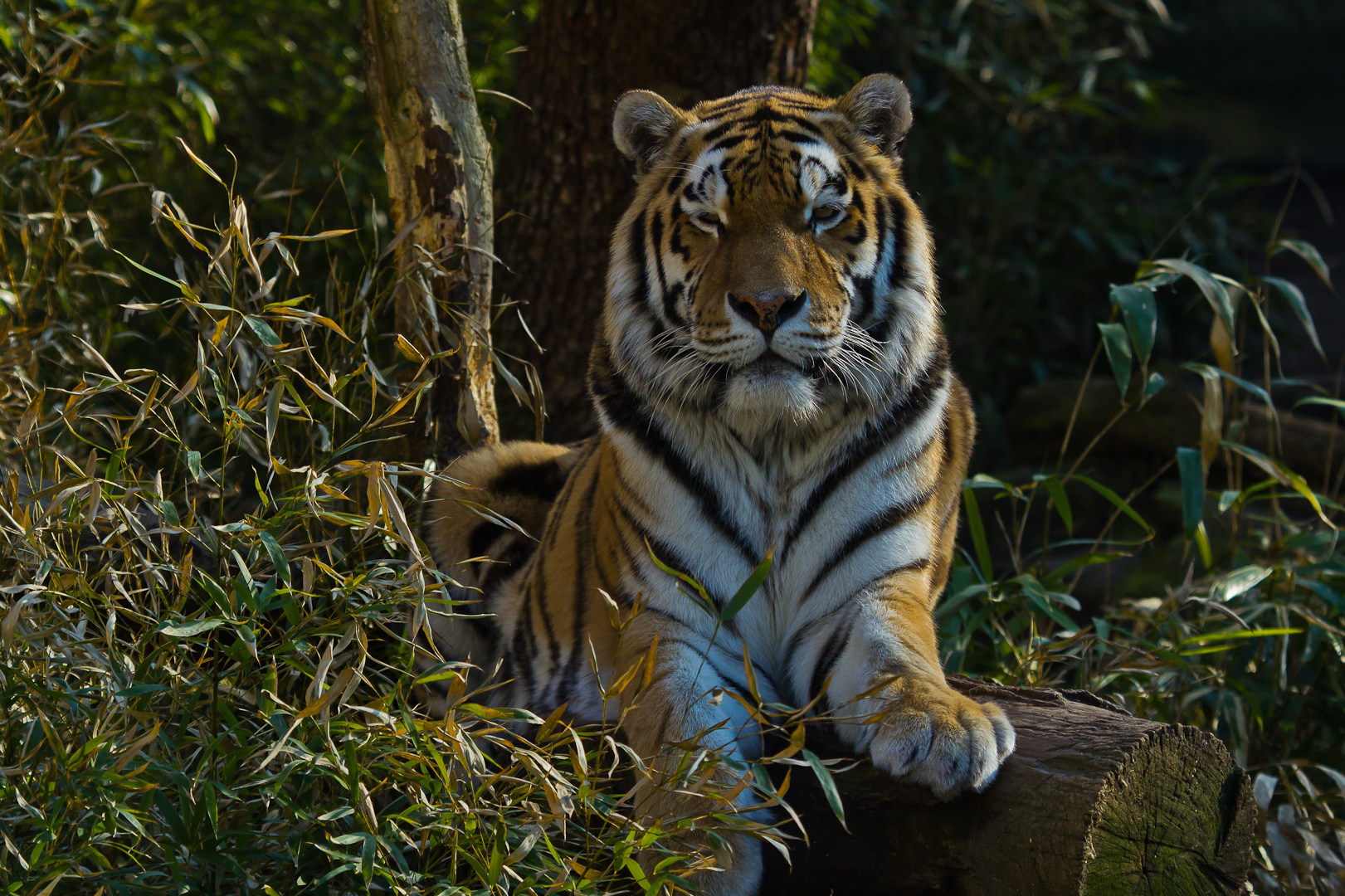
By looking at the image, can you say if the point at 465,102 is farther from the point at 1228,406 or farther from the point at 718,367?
the point at 1228,406

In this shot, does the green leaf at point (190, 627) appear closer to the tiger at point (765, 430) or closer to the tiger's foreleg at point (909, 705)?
the tiger at point (765, 430)

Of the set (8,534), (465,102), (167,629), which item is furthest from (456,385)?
(167,629)

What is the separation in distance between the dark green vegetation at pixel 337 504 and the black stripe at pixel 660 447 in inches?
17.6

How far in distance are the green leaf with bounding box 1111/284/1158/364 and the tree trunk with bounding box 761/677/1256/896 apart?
1105mm

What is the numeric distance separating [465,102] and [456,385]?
26.7 inches

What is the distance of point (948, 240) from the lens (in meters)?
6.00

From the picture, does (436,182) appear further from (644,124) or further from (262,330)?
(262,330)

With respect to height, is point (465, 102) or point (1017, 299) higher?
point (465, 102)

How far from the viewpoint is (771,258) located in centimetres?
202

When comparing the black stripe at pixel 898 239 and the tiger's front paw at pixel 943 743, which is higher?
the black stripe at pixel 898 239

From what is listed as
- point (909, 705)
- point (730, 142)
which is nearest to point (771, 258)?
point (730, 142)

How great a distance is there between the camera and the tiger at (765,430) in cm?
198

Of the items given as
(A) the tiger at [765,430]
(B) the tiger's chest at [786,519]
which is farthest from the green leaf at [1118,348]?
(B) the tiger's chest at [786,519]

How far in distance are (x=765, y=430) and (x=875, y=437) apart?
21 centimetres
